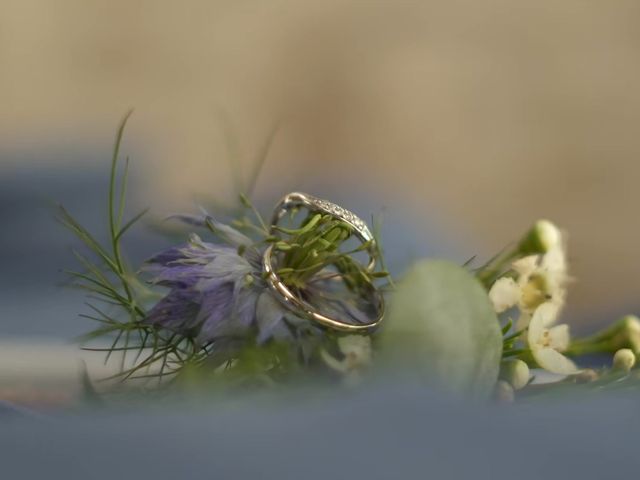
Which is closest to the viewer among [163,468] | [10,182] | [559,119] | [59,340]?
[163,468]

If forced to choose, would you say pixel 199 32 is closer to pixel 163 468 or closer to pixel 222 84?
pixel 222 84

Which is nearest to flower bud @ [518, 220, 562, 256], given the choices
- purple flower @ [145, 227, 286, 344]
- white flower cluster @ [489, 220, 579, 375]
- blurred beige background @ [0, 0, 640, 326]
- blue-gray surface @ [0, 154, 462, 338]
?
white flower cluster @ [489, 220, 579, 375]

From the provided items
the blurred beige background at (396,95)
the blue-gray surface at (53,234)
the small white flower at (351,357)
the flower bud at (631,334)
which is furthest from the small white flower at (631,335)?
the blurred beige background at (396,95)

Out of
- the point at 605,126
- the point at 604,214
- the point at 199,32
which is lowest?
the point at 604,214

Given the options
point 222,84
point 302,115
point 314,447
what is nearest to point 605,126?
point 302,115

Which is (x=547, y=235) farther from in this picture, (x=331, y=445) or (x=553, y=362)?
(x=331, y=445)

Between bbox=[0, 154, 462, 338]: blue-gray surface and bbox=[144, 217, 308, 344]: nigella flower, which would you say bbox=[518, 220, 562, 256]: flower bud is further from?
bbox=[0, 154, 462, 338]: blue-gray surface

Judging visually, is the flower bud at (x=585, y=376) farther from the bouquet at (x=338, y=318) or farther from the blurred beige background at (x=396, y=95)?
the blurred beige background at (x=396, y=95)
